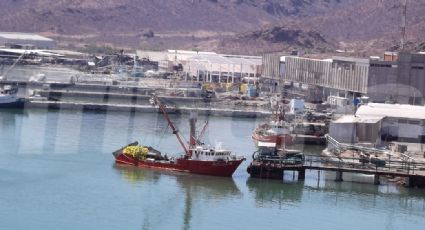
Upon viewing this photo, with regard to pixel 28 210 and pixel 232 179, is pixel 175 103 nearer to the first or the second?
pixel 232 179

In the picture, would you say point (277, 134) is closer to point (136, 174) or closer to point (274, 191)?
point (136, 174)

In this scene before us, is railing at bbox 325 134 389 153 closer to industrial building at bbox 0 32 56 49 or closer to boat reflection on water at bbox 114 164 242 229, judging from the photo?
boat reflection on water at bbox 114 164 242 229

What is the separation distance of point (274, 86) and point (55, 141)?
20.8 m

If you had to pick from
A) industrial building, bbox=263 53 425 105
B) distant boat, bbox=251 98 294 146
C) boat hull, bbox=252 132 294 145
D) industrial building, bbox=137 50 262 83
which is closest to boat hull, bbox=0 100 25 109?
distant boat, bbox=251 98 294 146

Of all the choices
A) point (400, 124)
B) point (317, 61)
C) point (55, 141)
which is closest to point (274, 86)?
point (317, 61)

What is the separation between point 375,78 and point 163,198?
19.0 m

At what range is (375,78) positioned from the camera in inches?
1515

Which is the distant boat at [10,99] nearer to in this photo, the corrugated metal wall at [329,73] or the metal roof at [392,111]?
the metal roof at [392,111]

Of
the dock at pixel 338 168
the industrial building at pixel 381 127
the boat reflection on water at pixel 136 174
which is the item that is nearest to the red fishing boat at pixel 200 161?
the boat reflection on water at pixel 136 174

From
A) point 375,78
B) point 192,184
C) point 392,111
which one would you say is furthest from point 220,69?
point 192,184

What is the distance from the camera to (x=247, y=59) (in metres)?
55.8

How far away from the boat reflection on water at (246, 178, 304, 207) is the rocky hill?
49.9 meters

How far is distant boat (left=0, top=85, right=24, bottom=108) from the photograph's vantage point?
35.2 m

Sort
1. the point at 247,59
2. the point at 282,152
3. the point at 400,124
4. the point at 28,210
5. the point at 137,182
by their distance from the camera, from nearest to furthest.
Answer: the point at 28,210 → the point at 137,182 → the point at 282,152 → the point at 400,124 → the point at 247,59
